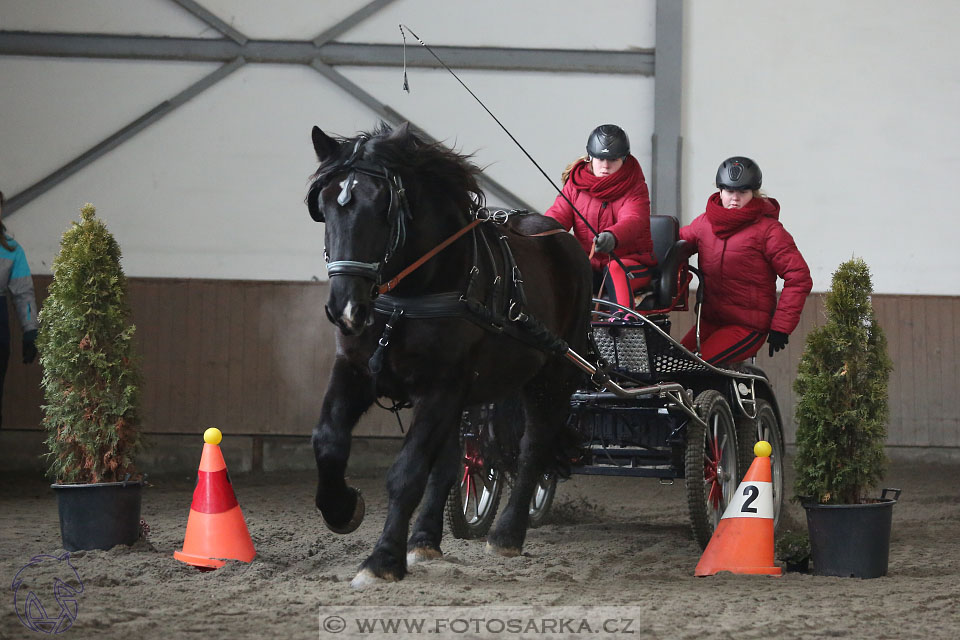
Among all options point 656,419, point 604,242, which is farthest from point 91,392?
point 656,419

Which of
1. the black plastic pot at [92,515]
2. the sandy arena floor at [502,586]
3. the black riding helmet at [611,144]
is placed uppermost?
the black riding helmet at [611,144]

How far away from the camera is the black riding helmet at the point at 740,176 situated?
5.10 meters

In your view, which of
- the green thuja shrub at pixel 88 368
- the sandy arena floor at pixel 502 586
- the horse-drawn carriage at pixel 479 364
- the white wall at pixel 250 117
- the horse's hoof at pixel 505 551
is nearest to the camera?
the sandy arena floor at pixel 502 586

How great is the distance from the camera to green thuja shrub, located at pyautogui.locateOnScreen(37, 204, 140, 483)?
4.19 meters

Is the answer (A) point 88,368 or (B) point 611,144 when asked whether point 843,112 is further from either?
(A) point 88,368

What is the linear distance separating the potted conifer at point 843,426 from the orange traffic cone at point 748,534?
0.15 metres

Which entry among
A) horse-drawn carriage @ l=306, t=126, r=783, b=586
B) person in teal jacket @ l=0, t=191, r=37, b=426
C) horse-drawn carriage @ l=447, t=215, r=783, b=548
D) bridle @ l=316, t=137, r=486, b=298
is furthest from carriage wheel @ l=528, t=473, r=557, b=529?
person in teal jacket @ l=0, t=191, r=37, b=426

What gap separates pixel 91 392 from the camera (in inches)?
167

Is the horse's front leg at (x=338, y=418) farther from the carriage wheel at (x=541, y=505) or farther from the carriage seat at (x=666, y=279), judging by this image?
the carriage wheel at (x=541, y=505)

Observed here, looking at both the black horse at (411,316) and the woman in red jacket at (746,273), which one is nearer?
the black horse at (411,316)

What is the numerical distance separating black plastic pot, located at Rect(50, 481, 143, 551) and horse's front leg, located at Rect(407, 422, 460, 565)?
47.8 inches

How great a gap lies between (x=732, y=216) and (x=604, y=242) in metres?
0.97

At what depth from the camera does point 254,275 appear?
8406 mm

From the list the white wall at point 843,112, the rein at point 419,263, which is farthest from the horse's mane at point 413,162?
the white wall at point 843,112
